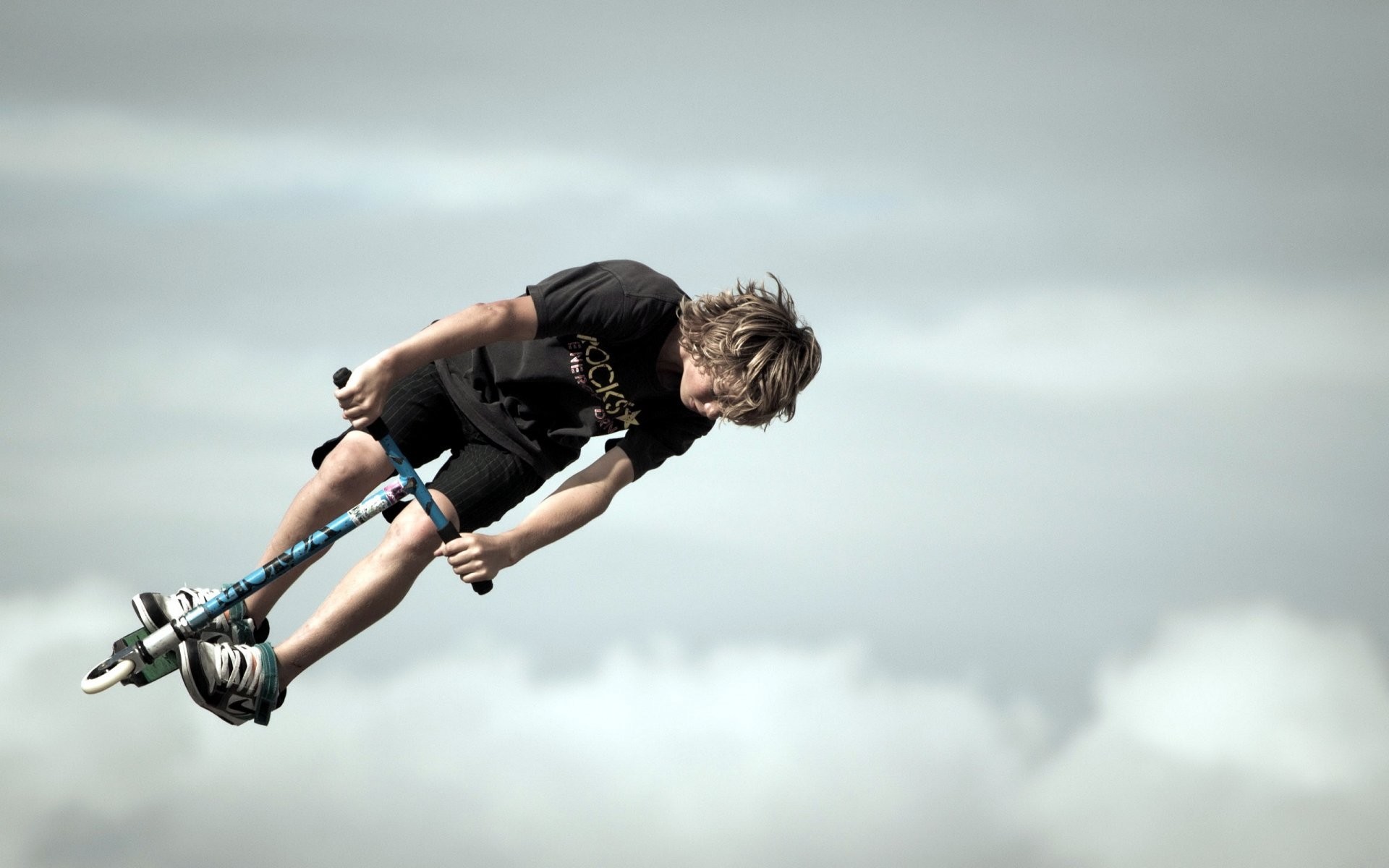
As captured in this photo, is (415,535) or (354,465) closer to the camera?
(415,535)

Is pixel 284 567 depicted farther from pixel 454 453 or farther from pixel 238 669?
pixel 454 453

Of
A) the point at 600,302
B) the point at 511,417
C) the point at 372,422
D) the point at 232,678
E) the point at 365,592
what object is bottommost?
the point at 232,678

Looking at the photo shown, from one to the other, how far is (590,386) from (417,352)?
3.69 ft

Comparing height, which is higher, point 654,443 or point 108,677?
point 654,443

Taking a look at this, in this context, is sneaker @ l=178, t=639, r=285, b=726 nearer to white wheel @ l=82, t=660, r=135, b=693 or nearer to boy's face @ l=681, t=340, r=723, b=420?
white wheel @ l=82, t=660, r=135, b=693

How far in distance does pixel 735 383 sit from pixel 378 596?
2.08m

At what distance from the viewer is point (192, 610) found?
6941 mm

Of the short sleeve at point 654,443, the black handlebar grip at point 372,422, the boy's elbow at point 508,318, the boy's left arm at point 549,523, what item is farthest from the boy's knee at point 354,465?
the short sleeve at point 654,443

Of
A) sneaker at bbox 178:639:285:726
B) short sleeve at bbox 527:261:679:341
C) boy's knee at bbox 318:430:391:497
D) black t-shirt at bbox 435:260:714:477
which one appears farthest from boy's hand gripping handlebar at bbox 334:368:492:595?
sneaker at bbox 178:639:285:726

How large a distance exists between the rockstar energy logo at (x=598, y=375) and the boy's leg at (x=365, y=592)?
963mm

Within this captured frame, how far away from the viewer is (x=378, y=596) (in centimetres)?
712

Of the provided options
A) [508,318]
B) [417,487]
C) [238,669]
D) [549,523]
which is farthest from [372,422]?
[238,669]

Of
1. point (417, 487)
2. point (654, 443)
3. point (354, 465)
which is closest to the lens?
point (417, 487)

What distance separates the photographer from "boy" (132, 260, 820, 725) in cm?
680
